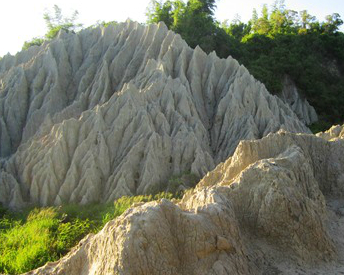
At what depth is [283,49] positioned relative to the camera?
30969 mm

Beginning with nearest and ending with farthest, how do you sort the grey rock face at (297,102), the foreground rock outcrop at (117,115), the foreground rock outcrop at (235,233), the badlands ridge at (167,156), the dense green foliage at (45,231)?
1. the foreground rock outcrop at (235,233)
2. the badlands ridge at (167,156)
3. the dense green foliage at (45,231)
4. the foreground rock outcrop at (117,115)
5. the grey rock face at (297,102)

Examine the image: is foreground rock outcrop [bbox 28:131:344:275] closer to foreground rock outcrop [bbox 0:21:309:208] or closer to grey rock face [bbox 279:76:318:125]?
foreground rock outcrop [bbox 0:21:309:208]

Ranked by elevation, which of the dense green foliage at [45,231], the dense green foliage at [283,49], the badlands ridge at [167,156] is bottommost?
the dense green foliage at [45,231]

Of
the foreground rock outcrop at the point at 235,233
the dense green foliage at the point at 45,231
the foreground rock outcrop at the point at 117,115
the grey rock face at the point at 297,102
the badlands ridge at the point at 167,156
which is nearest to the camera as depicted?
the foreground rock outcrop at the point at 235,233

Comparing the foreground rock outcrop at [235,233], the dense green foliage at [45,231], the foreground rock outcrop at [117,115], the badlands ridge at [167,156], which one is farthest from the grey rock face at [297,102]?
the foreground rock outcrop at [235,233]

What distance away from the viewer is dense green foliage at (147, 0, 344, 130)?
95.6 ft

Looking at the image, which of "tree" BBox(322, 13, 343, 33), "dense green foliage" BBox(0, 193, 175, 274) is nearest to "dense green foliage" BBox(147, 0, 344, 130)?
"tree" BBox(322, 13, 343, 33)

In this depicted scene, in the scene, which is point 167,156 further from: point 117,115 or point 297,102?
point 297,102

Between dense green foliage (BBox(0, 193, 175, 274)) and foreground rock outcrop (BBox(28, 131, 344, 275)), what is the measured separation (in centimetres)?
273

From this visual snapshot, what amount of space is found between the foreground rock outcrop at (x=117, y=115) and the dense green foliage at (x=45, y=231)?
1145 millimetres

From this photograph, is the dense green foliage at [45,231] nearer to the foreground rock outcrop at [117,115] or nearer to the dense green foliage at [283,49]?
the foreground rock outcrop at [117,115]

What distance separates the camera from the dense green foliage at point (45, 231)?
808 cm

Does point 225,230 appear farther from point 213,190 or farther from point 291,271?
point 291,271

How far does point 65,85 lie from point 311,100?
19.5 metres
